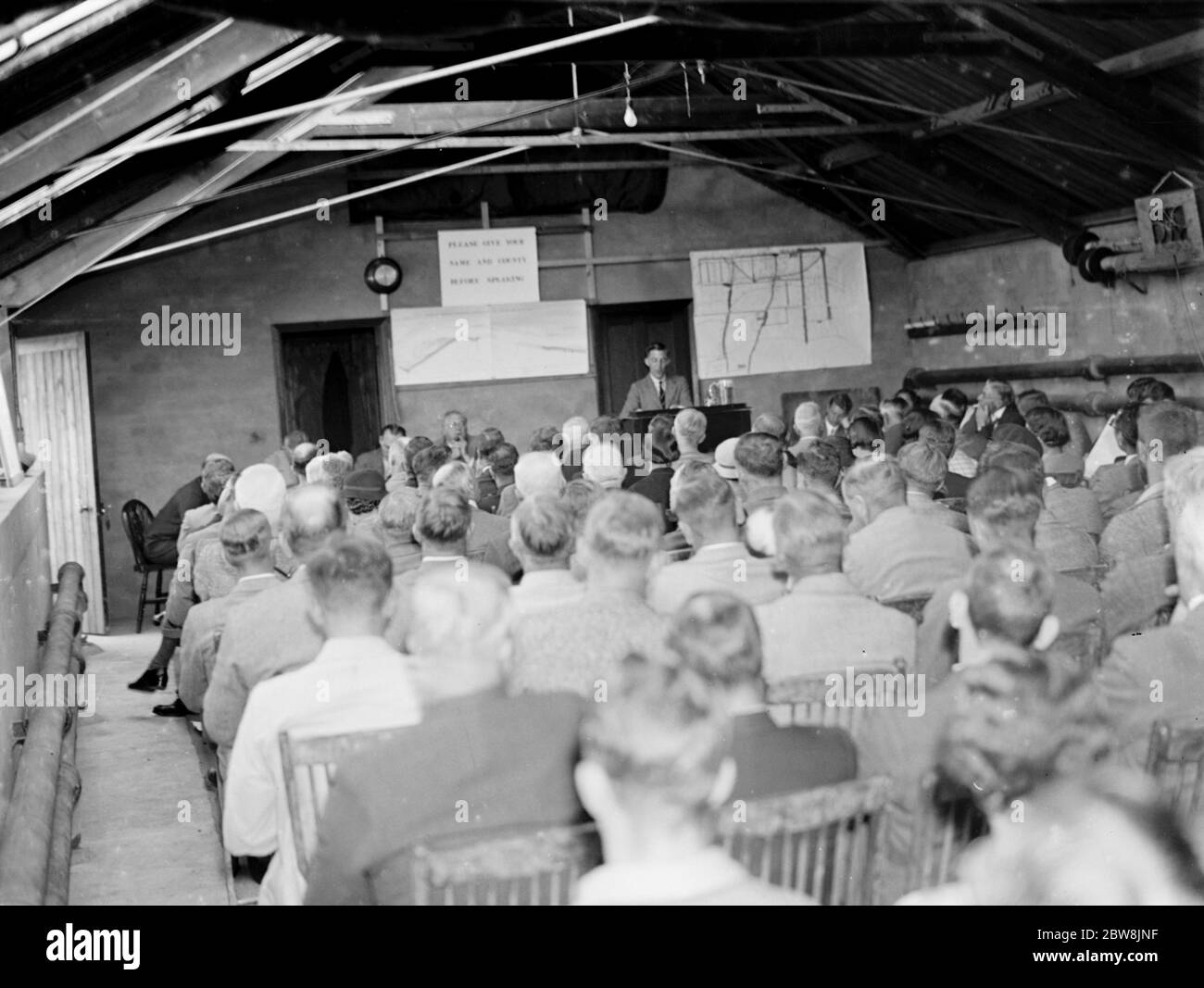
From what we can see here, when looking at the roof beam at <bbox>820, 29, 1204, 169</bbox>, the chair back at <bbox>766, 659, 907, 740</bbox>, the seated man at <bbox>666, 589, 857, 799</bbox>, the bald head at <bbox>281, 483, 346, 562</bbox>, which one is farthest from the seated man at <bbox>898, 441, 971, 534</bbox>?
the roof beam at <bbox>820, 29, 1204, 169</bbox>

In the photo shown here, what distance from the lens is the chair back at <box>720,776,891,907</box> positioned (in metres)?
2.17

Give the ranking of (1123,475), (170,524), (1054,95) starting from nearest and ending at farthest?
1. (1123,475)
2. (1054,95)
3. (170,524)

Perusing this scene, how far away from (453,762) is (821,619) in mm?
1122

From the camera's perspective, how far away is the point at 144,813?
5211 mm

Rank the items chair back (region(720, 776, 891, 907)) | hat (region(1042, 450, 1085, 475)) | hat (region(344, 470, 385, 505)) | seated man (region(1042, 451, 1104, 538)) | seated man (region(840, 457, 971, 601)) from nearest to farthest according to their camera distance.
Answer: chair back (region(720, 776, 891, 907)), seated man (region(840, 457, 971, 601)), seated man (region(1042, 451, 1104, 538)), hat (region(1042, 450, 1085, 475)), hat (region(344, 470, 385, 505))

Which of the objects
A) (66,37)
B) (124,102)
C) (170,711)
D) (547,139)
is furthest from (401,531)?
(547,139)

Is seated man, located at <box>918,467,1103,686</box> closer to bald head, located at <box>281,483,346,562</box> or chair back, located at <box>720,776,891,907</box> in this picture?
chair back, located at <box>720,776,891,907</box>

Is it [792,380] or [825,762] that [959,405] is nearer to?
[792,380]

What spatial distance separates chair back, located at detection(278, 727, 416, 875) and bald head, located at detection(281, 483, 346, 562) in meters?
1.49

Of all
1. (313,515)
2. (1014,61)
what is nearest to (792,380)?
(1014,61)

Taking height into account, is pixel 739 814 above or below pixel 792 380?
below

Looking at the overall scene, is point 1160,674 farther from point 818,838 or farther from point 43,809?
point 43,809
